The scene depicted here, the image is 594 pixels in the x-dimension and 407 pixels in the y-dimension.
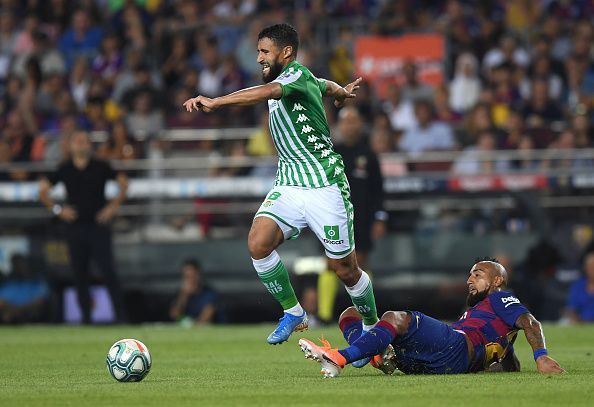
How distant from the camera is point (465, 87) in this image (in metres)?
21.2

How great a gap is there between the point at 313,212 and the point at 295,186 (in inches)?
10.3

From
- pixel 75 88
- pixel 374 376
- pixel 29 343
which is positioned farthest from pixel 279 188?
pixel 75 88

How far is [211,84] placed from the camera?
72.8 ft

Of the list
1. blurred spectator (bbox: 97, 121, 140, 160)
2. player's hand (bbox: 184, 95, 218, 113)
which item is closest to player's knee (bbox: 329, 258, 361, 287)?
player's hand (bbox: 184, 95, 218, 113)

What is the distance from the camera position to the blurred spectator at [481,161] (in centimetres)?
1884

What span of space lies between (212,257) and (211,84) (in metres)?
4.50

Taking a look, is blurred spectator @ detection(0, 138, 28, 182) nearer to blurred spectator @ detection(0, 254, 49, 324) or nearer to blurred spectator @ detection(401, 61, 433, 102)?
blurred spectator @ detection(0, 254, 49, 324)

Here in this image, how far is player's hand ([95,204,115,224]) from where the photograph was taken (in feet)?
57.3

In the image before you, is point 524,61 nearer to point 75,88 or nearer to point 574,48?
point 574,48

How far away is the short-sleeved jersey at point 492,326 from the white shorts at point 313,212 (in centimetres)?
140

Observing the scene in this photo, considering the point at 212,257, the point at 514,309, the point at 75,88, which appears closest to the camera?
the point at 514,309

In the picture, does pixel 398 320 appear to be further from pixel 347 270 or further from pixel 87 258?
pixel 87 258

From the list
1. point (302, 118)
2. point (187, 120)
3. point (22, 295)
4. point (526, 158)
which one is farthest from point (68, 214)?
point (302, 118)

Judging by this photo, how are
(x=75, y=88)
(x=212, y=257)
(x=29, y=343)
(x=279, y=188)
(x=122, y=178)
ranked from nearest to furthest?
1. (x=279, y=188)
2. (x=29, y=343)
3. (x=122, y=178)
4. (x=212, y=257)
5. (x=75, y=88)
